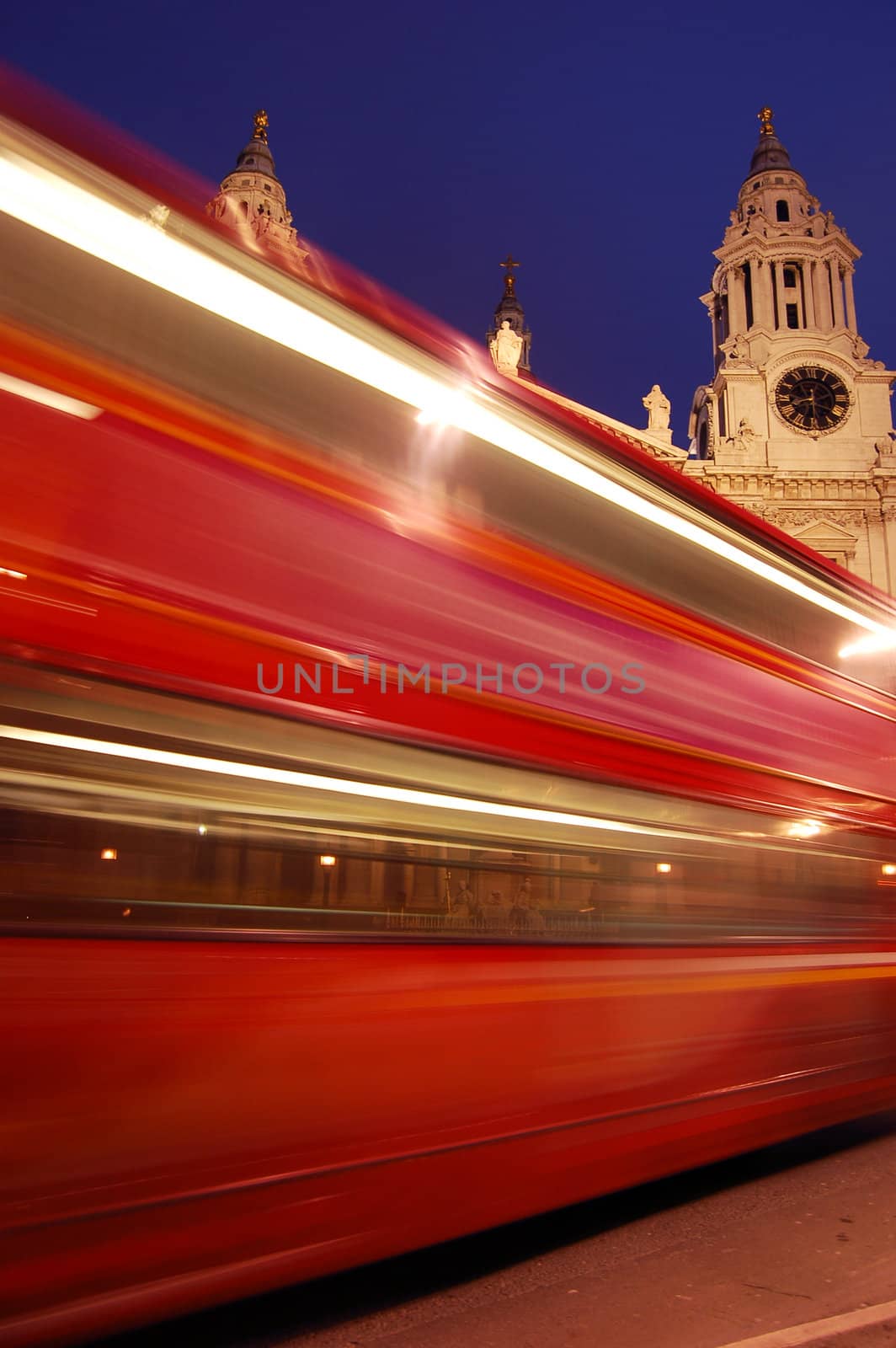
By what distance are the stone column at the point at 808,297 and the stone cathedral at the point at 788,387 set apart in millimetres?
45

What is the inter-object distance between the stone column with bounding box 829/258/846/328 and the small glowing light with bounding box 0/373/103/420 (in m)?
40.0

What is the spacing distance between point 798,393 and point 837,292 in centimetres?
626

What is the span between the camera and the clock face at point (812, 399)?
3388cm

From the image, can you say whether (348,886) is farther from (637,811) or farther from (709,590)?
(709,590)

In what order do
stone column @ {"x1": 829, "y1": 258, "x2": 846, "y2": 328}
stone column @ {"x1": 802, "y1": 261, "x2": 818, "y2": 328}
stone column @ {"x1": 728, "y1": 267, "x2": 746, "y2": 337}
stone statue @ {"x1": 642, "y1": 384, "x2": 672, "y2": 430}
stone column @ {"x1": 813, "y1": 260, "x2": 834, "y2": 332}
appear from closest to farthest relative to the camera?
stone statue @ {"x1": 642, "y1": 384, "x2": 672, "y2": 430} < stone column @ {"x1": 813, "y1": 260, "x2": 834, "y2": 332} < stone column @ {"x1": 802, "y1": 261, "x2": 818, "y2": 328} < stone column @ {"x1": 829, "y1": 258, "x2": 846, "y2": 328} < stone column @ {"x1": 728, "y1": 267, "x2": 746, "y2": 337}

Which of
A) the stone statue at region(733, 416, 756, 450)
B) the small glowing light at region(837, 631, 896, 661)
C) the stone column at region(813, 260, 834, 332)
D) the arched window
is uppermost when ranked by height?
the stone column at region(813, 260, 834, 332)

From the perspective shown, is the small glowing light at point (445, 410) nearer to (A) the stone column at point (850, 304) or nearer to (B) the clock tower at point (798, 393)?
(B) the clock tower at point (798, 393)

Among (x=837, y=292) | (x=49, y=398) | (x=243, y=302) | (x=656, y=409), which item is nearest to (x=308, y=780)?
(x=49, y=398)

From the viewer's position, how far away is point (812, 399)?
3422 cm

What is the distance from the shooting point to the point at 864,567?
1249 inches

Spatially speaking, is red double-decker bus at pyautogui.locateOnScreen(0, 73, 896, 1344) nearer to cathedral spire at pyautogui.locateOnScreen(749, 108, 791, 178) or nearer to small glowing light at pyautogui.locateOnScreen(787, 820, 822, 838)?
small glowing light at pyautogui.locateOnScreen(787, 820, 822, 838)

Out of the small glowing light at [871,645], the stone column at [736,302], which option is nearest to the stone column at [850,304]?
the stone column at [736,302]

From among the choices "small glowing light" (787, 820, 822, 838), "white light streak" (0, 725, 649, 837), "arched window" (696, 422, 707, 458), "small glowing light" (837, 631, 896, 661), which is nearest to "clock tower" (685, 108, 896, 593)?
"arched window" (696, 422, 707, 458)

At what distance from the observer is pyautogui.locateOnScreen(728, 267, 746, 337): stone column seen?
124ft
